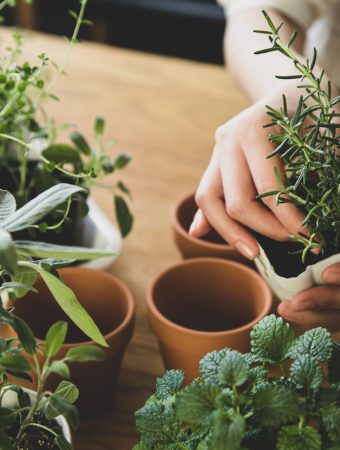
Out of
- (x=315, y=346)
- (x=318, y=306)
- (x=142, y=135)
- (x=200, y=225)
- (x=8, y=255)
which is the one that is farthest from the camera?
(x=142, y=135)

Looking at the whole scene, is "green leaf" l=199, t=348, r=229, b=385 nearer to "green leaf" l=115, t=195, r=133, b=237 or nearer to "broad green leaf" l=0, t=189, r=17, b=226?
"broad green leaf" l=0, t=189, r=17, b=226

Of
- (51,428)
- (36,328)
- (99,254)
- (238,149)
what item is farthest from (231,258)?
(99,254)

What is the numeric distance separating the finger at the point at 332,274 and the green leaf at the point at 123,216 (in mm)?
318

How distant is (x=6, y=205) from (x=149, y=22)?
7.39ft

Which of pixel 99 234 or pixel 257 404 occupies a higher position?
pixel 257 404

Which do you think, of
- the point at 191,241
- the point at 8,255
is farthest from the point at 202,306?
the point at 8,255

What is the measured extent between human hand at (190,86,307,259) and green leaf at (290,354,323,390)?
0.26 m

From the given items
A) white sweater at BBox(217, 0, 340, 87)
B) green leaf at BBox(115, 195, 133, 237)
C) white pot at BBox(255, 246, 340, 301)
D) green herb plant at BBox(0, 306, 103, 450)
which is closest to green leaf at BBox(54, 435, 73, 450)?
green herb plant at BBox(0, 306, 103, 450)

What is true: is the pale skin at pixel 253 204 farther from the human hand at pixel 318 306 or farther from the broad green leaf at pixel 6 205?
the broad green leaf at pixel 6 205

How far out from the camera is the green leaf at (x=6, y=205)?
0.55m

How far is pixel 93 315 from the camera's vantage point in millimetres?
884

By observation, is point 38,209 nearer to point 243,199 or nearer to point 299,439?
point 299,439

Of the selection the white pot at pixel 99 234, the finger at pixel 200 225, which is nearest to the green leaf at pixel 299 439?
the finger at pixel 200 225

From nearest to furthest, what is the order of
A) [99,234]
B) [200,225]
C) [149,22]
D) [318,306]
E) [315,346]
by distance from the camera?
[315,346]
[318,306]
[200,225]
[99,234]
[149,22]
